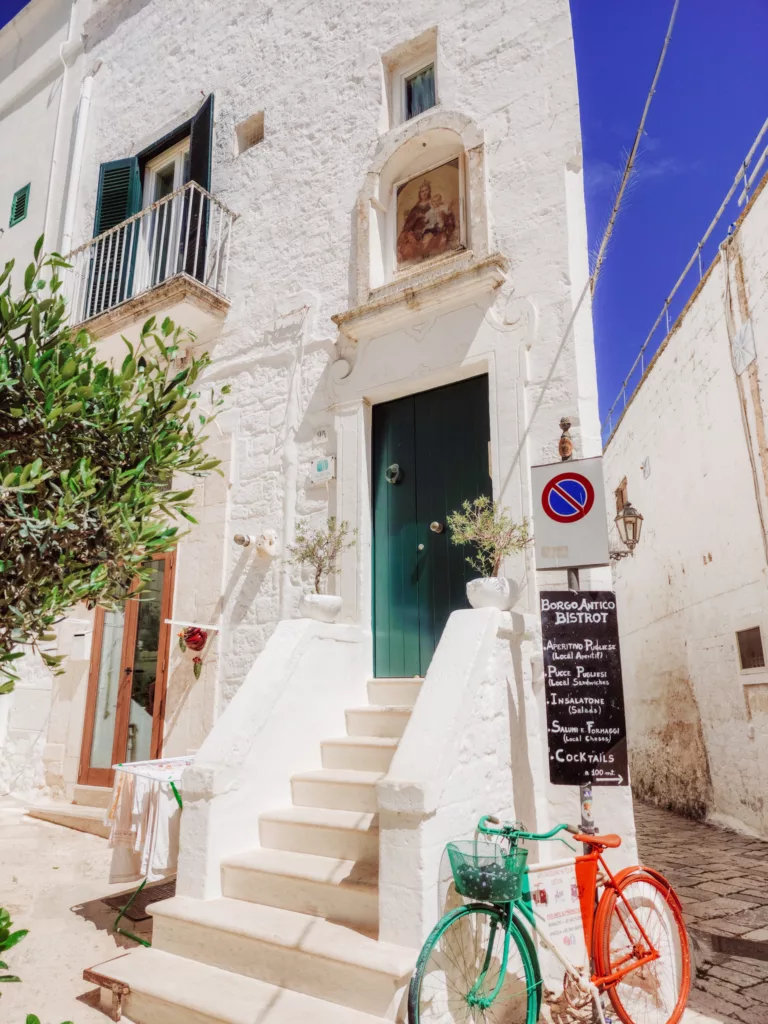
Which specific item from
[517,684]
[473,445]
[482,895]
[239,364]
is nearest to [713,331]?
[473,445]

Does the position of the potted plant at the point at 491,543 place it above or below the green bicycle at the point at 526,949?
above

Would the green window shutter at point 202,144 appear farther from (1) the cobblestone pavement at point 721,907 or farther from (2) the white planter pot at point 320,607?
(1) the cobblestone pavement at point 721,907

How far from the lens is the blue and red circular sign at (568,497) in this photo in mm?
3967

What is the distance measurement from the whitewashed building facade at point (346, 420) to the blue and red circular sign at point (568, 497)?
2.34 feet

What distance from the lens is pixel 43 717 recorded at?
743 cm

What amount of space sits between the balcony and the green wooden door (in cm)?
248

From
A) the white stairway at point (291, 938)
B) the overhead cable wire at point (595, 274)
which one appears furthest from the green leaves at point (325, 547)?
the white stairway at point (291, 938)

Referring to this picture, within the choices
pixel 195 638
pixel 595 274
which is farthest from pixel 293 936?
→ pixel 595 274

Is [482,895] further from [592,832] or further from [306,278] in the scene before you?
[306,278]

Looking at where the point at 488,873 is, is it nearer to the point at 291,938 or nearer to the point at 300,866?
the point at 291,938

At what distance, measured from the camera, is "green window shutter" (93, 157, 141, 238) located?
8.50 m

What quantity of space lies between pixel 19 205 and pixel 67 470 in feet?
30.5

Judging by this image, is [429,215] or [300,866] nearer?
[300,866]

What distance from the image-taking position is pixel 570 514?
3982 millimetres
